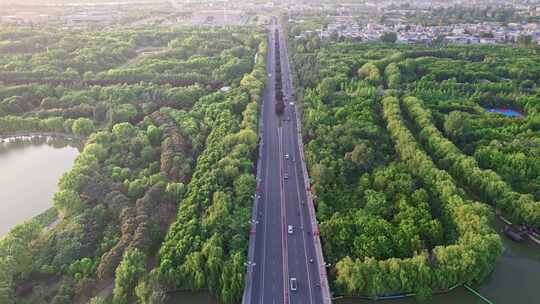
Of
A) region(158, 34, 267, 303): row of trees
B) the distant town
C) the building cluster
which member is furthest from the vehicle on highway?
the building cluster

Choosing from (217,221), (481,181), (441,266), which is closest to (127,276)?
(217,221)

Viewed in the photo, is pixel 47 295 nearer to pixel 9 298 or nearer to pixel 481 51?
pixel 9 298

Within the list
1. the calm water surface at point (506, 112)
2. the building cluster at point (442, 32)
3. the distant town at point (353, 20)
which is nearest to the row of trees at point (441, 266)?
the calm water surface at point (506, 112)

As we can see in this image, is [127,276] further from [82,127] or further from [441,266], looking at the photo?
[82,127]

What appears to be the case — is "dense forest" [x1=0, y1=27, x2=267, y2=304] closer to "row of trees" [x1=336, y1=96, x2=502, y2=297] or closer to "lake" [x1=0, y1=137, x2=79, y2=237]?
"lake" [x1=0, y1=137, x2=79, y2=237]

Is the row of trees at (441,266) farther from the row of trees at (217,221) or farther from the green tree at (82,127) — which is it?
the green tree at (82,127)
